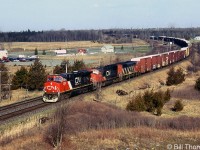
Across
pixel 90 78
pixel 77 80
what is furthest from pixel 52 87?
pixel 90 78

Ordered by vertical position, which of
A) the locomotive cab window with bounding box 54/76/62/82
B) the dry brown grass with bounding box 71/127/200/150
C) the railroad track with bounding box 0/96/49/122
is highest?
the locomotive cab window with bounding box 54/76/62/82

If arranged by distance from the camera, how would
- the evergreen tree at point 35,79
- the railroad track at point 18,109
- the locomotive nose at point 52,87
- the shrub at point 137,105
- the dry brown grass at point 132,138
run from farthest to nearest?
the evergreen tree at point 35,79
the locomotive nose at point 52,87
the shrub at point 137,105
the railroad track at point 18,109
the dry brown grass at point 132,138

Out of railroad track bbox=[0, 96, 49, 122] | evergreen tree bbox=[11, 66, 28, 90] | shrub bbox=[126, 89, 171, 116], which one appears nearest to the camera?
railroad track bbox=[0, 96, 49, 122]

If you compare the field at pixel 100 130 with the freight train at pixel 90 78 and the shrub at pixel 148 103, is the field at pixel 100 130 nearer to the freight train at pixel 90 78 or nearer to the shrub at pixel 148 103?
the shrub at pixel 148 103

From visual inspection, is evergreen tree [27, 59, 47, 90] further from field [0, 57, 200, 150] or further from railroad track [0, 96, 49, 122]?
field [0, 57, 200, 150]

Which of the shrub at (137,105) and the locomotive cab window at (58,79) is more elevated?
the locomotive cab window at (58,79)

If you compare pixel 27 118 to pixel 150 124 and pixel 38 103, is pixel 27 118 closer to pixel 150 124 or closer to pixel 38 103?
pixel 38 103

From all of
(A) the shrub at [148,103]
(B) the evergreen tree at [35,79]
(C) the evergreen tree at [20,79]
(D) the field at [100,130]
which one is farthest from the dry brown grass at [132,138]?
(C) the evergreen tree at [20,79]

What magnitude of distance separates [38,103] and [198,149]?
59.4 feet

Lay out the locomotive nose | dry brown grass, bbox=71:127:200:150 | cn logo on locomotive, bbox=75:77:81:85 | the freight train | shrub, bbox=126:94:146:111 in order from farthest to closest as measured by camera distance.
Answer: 1. cn logo on locomotive, bbox=75:77:81:85
2. the freight train
3. the locomotive nose
4. shrub, bbox=126:94:146:111
5. dry brown grass, bbox=71:127:200:150

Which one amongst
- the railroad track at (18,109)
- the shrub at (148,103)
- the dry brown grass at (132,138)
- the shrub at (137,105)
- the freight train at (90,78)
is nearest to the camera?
the dry brown grass at (132,138)

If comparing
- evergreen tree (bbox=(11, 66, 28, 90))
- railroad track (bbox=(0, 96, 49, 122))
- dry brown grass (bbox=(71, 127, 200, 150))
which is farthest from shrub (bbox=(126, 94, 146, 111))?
evergreen tree (bbox=(11, 66, 28, 90))

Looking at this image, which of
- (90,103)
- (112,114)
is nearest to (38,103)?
(90,103)

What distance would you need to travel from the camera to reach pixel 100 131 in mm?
25641
